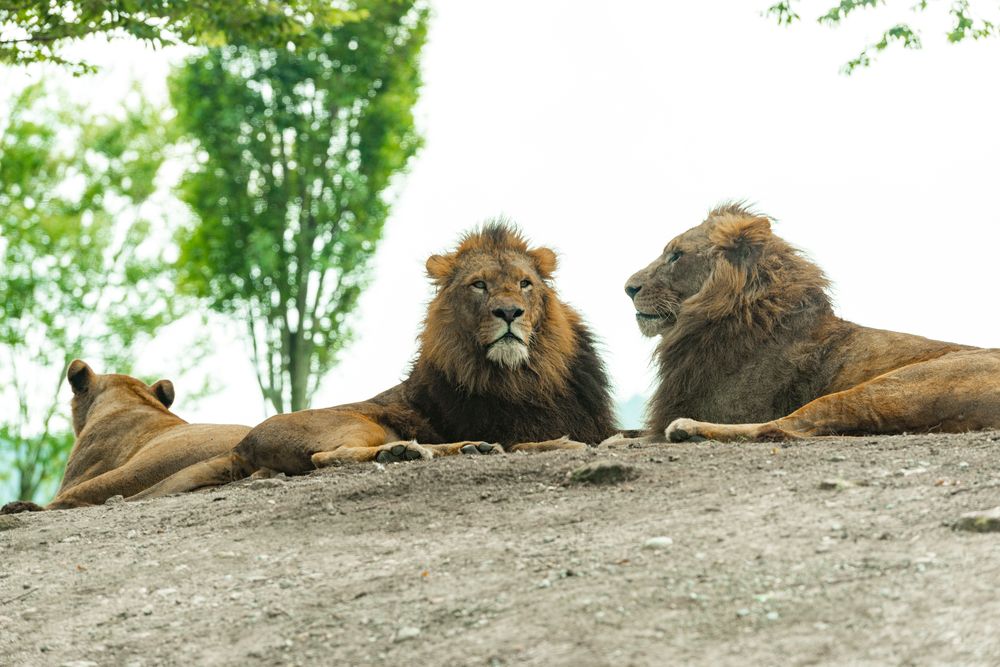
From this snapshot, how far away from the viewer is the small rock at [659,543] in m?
4.46

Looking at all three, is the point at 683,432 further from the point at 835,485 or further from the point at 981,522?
the point at 981,522

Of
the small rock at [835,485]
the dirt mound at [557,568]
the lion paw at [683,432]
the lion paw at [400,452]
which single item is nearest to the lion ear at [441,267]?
the lion paw at [400,452]

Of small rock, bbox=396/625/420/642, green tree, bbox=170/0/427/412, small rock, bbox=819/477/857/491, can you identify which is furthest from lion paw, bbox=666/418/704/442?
green tree, bbox=170/0/427/412

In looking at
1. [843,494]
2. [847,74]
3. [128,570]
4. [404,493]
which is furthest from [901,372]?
[847,74]

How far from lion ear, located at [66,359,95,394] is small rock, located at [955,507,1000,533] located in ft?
26.6

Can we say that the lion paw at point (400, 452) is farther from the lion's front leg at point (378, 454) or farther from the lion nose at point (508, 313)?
the lion nose at point (508, 313)

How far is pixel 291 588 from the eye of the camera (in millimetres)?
4844

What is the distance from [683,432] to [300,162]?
48.8 ft

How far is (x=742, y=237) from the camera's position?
7621mm

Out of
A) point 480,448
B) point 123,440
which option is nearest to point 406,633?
point 480,448

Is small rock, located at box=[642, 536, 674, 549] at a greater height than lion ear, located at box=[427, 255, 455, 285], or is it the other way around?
lion ear, located at box=[427, 255, 455, 285]

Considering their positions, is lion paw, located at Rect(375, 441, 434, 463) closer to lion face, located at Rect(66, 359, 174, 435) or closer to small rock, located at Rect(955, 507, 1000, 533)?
small rock, located at Rect(955, 507, 1000, 533)

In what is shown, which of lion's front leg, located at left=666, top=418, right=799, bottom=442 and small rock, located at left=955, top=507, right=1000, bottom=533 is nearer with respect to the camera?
small rock, located at left=955, top=507, right=1000, bottom=533

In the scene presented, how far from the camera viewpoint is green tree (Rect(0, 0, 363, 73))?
10.3 metres
